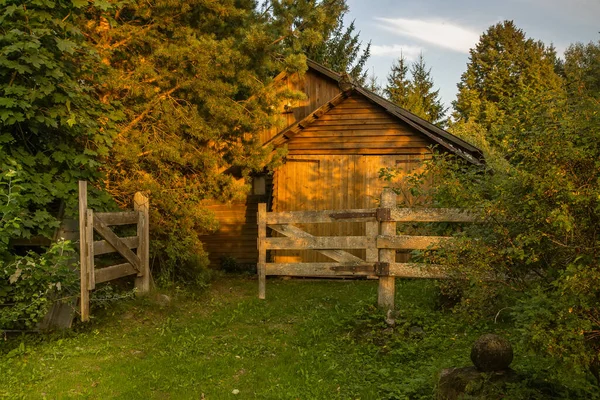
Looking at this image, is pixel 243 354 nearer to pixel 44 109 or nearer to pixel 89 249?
pixel 89 249

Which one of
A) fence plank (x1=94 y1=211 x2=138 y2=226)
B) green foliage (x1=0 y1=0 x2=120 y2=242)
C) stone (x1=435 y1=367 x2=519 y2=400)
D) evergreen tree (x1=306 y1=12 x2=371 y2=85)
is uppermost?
evergreen tree (x1=306 y1=12 x2=371 y2=85)

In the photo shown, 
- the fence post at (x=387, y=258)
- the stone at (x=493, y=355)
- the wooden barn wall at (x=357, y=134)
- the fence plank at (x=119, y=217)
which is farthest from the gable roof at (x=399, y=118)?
the stone at (x=493, y=355)

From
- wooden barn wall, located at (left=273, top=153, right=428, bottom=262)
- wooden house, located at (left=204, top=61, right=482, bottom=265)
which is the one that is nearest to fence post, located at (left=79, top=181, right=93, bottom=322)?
wooden house, located at (left=204, top=61, right=482, bottom=265)

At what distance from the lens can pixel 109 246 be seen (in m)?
7.95

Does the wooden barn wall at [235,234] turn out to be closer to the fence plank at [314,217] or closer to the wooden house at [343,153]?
the wooden house at [343,153]

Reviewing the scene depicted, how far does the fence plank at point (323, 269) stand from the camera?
24.5 feet

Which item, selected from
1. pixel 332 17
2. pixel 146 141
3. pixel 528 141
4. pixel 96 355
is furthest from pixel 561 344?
pixel 332 17

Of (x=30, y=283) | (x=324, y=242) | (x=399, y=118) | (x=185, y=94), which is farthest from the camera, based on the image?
(x=399, y=118)

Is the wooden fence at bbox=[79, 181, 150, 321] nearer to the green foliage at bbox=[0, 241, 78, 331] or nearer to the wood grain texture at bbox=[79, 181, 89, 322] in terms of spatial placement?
the wood grain texture at bbox=[79, 181, 89, 322]

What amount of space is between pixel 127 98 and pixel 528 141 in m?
8.39

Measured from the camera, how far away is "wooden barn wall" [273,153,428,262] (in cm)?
1367

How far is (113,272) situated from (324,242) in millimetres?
3363

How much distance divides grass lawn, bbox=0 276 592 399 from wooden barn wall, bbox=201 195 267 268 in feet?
22.6

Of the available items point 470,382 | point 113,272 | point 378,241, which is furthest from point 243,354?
point 470,382
